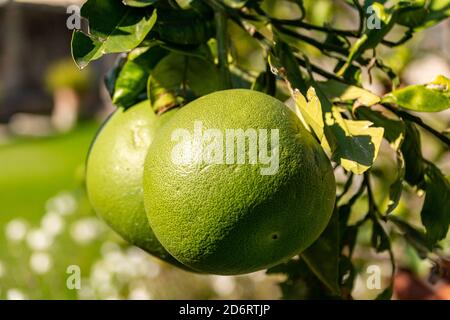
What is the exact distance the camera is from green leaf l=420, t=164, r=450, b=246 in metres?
0.88

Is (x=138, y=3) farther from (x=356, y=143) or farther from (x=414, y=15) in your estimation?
(x=414, y=15)

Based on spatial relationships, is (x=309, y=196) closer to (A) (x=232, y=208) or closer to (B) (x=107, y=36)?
(A) (x=232, y=208)

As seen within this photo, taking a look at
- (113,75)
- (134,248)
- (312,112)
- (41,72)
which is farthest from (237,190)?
(41,72)

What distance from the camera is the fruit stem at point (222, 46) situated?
0.86 metres

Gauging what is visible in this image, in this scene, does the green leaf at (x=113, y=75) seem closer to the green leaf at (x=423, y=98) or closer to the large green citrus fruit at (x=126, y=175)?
A: the large green citrus fruit at (x=126, y=175)

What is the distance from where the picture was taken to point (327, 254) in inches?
34.4

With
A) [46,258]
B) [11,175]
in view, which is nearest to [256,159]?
[46,258]

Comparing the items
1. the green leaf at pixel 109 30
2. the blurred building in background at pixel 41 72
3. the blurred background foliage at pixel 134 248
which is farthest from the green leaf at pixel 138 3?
the blurred building in background at pixel 41 72

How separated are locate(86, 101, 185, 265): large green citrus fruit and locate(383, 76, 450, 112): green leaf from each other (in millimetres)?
278

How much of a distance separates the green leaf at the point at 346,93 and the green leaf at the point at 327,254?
0.14m

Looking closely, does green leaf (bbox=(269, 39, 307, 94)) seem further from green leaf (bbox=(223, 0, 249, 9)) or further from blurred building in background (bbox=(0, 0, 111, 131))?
blurred building in background (bbox=(0, 0, 111, 131))

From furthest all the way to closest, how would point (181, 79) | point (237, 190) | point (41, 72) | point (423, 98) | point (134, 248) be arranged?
point (41, 72) → point (134, 248) → point (181, 79) → point (423, 98) → point (237, 190)

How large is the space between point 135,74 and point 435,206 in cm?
41
